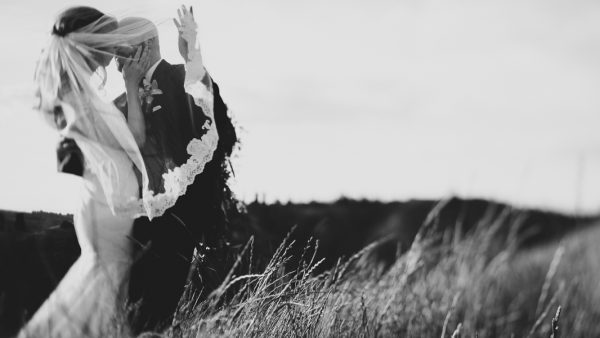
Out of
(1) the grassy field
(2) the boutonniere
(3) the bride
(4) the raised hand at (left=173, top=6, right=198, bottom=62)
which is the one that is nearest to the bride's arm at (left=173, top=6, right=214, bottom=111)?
(4) the raised hand at (left=173, top=6, right=198, bottom=62)

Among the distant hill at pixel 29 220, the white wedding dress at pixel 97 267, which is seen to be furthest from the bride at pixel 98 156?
the distant hill at pixel 29 220

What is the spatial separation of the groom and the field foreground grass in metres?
0.13

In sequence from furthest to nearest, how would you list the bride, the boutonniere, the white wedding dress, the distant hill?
the boutonniere, the distant hill, the bride, the white wedding dress

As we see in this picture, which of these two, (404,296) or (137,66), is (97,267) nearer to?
(137,66)

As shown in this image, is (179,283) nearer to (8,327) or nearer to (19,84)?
(8,327)

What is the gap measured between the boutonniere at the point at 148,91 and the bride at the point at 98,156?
27 mm

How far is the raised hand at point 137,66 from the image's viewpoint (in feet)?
8.73

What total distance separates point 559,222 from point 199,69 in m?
13.3

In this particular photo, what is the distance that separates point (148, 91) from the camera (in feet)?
8.75

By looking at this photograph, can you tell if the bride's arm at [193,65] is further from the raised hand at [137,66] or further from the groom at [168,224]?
the raised hand at [137,66]

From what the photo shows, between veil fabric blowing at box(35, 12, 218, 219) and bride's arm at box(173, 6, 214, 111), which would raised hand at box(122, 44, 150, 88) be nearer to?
veil fabric blowing at box(35, 12, 218, 219)

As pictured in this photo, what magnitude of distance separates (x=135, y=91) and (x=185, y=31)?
39 cm

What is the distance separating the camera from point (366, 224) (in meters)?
13.2

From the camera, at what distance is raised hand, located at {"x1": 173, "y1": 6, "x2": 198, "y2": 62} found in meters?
2.79
